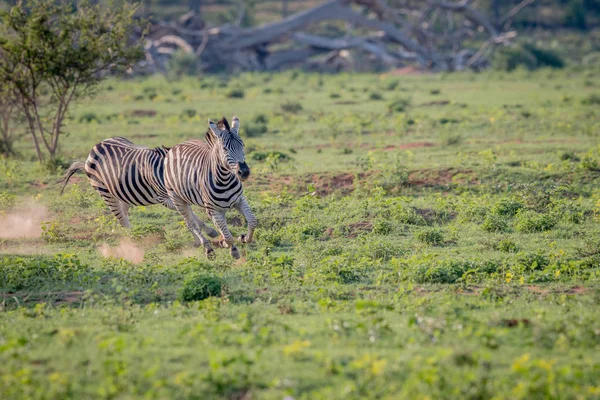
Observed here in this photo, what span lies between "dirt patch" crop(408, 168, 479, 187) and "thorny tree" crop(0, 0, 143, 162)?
605 cm

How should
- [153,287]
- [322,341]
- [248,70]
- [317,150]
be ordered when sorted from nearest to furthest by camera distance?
[322,341] → [153,287] → [317,150] → [248,70]

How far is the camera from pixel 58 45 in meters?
15.5

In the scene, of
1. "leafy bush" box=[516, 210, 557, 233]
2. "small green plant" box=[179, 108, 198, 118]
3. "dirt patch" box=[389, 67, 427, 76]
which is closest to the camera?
"leafy bush" box=[516, 210, 557, 233]

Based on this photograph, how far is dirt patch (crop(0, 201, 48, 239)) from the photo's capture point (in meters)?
12.0

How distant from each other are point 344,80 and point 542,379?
30.7 meters

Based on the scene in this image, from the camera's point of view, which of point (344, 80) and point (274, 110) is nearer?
point (274, 110)

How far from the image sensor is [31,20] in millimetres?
15156

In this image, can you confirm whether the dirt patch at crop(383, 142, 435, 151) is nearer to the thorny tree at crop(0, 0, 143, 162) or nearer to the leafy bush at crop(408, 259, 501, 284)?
the thorny tree at crop(0, 0, 143, 162)

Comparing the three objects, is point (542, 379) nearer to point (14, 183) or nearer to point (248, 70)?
point (14, 183)

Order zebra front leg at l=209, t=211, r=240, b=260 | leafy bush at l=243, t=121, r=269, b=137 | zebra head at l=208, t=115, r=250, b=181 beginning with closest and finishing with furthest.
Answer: zebra head at l=208, t=115, r=250, b=181
zebra front leg at l=209, t=211, r=240, b=260
leafy bush at l=243, t=121, r=269, b=137

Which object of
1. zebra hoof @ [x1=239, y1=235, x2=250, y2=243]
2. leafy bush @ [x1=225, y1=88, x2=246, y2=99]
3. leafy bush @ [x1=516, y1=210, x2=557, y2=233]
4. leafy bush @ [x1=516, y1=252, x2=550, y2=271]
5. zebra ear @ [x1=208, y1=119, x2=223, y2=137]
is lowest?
leafy bush @ [x1=516, y1=252, x2=550, y2=271]

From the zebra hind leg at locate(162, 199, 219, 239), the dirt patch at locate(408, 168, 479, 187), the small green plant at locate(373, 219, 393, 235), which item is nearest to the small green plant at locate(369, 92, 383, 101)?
the dirt patch at locate(408, 168, 479, 187)

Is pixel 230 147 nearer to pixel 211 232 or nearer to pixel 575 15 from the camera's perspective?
pixel 211 232

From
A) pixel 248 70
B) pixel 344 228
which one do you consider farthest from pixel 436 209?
pixel 248 70
